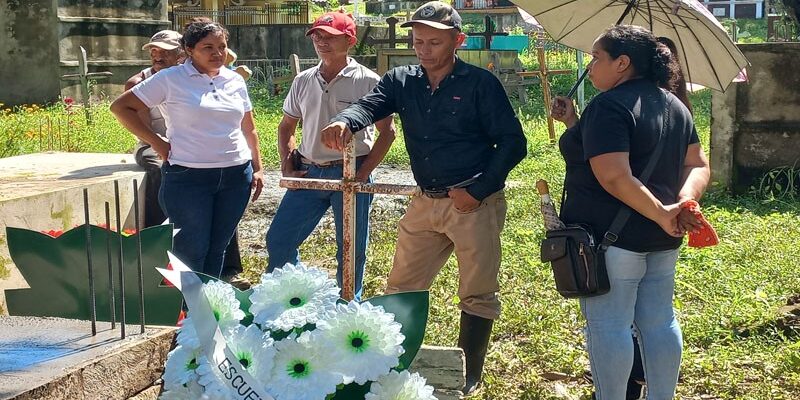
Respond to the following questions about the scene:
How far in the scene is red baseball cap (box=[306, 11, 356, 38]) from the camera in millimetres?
4930

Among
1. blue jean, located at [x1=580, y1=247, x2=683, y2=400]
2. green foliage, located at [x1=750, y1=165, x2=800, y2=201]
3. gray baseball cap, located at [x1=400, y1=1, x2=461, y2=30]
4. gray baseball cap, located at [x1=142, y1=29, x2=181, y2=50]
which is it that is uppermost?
gray baseball cap, located at [x1=400, y1=1, x2=461, y2=30]

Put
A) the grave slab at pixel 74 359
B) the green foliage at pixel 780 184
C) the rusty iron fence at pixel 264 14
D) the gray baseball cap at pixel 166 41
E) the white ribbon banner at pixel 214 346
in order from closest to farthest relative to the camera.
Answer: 1. the white ribbon banner at pixel 214 346
2. the grave slab at pixel 74 359
3. the gray baseball cap at pixel 166 41
4. the green foliage at pixel 780 184
5. the rusty iron fence at pixel 264 14

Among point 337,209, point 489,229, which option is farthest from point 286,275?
point 337,209

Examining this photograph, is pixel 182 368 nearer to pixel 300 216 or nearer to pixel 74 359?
pixel 74 359

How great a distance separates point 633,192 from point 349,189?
3.48 feet

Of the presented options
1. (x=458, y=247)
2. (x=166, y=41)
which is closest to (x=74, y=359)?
(x=458, y=247)

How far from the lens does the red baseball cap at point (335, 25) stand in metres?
4.93

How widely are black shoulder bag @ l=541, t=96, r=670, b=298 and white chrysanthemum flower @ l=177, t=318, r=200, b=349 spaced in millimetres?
1906

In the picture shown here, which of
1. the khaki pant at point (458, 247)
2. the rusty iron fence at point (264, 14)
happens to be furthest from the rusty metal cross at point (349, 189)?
the rusty iron fence at point (264, 14)

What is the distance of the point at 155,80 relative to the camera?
191 inches

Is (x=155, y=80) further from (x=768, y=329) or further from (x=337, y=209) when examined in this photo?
(x=768, y=329)

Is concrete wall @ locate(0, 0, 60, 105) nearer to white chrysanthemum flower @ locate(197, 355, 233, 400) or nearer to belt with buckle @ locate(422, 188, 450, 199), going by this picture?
belt with buckle @ locate(422, 188, 450, 199)

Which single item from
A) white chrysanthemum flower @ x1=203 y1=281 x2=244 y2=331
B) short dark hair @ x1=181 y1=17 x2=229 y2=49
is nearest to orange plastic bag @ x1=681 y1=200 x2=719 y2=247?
white chrysanthemum flower @ x1=203 y1=281 x2=244 y2=331

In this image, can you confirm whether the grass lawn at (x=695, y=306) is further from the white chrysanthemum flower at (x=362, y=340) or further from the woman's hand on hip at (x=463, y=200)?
the white chrysanthemum flower at (x=362, y=340)
